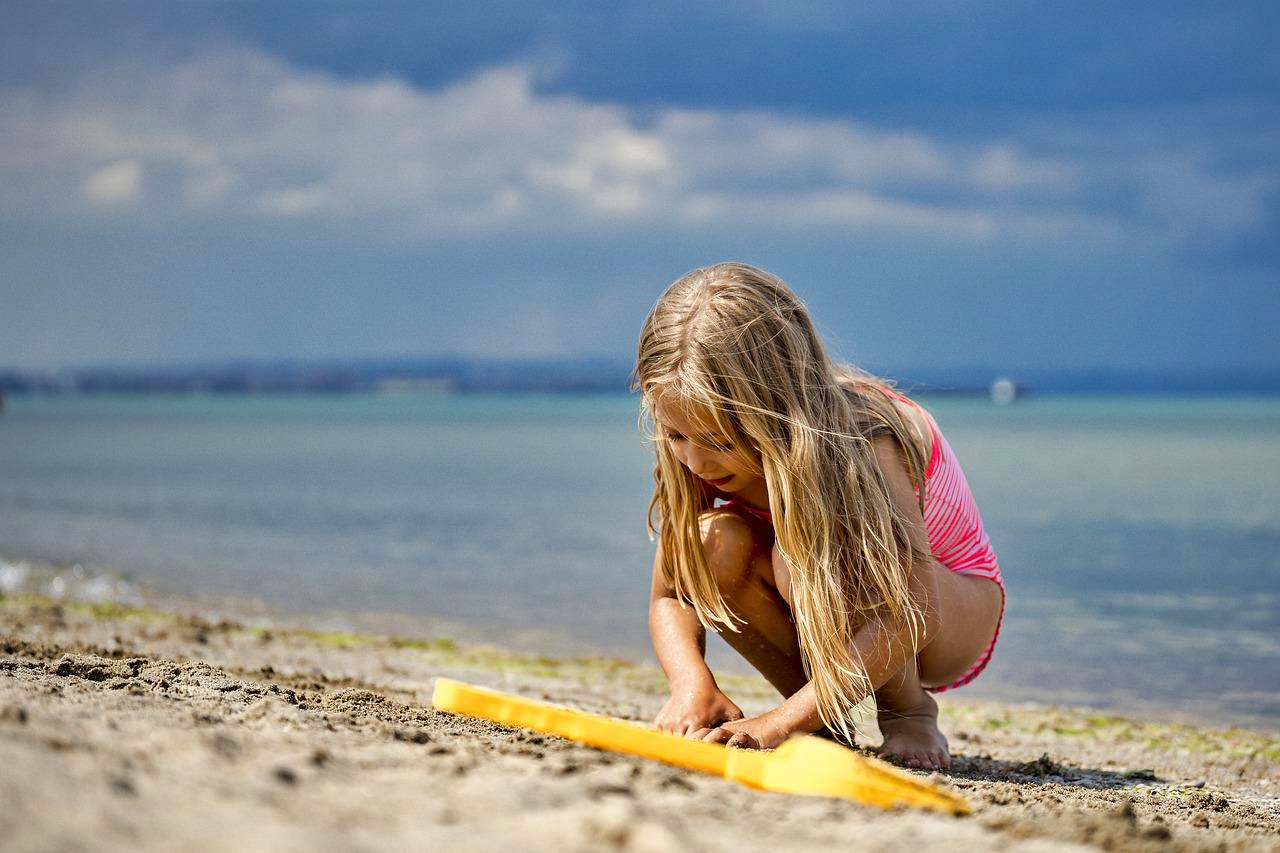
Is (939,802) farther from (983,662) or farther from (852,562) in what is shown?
(983,662)

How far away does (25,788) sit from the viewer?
1.63 meters

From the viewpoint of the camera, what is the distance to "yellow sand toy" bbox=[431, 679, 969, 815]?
2.20m

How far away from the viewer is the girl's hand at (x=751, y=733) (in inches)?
109

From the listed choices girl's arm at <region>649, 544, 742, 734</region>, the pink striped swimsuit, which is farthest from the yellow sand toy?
the pink striped swimsuit

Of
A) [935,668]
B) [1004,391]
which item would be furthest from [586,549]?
[1004,391]

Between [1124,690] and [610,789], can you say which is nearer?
[610,789]

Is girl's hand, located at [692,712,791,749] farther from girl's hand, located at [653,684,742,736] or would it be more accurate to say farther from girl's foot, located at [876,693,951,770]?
girl's foot, located at [876,693,951,770]

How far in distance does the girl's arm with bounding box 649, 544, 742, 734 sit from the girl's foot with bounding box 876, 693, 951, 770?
463 mm

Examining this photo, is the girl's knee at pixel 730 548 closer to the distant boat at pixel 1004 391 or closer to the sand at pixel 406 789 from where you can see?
the sand at pixel 406 789

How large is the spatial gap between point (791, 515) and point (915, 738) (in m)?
0.84

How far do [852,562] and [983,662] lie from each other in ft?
3.15

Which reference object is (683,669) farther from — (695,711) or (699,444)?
(699,444)

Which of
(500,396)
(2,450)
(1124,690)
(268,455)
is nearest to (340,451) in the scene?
(268,455)

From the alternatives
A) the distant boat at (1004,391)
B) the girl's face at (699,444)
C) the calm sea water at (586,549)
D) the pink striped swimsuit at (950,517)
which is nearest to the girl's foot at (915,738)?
the pink striped swimsuit at (950,517)
